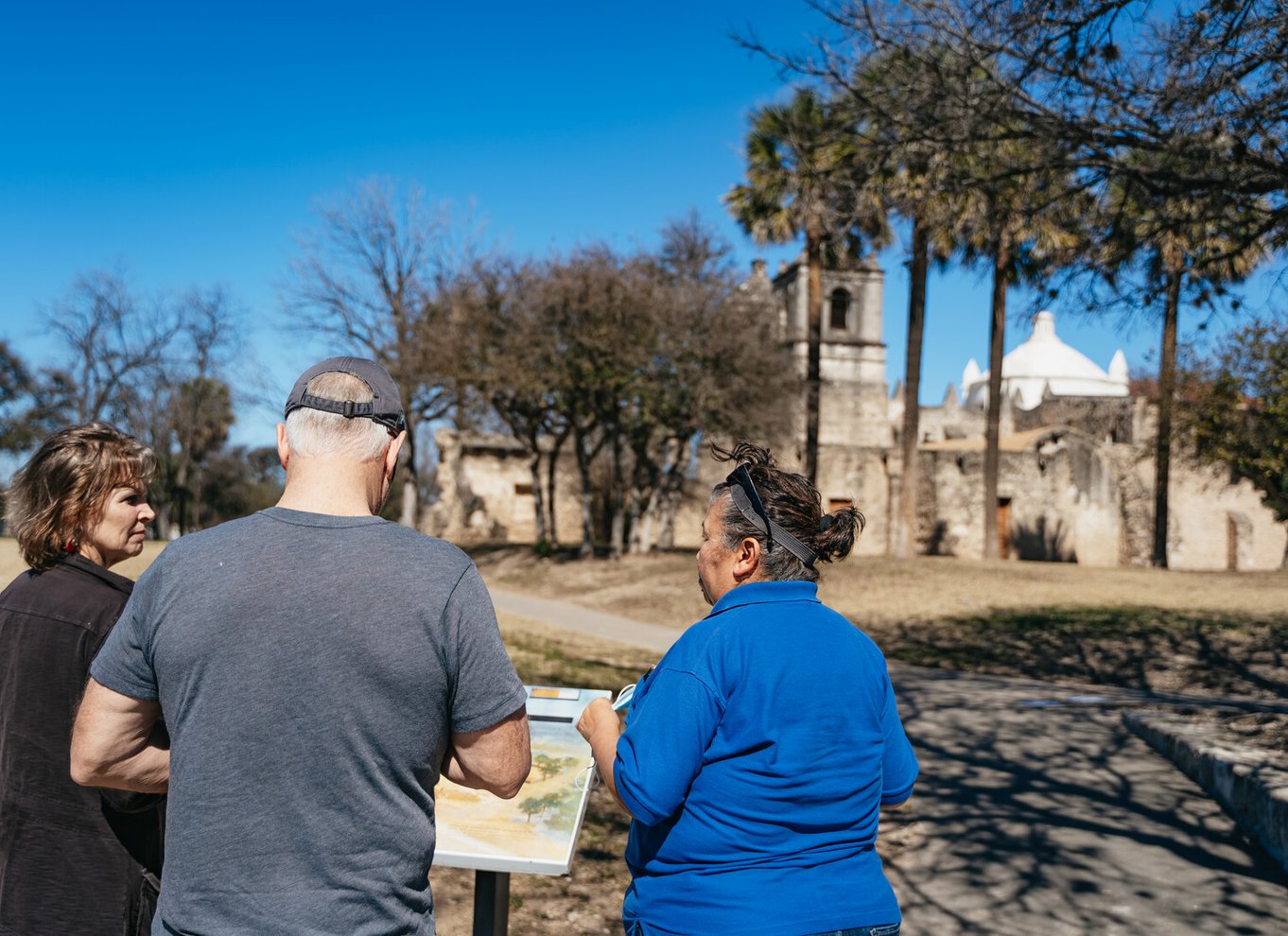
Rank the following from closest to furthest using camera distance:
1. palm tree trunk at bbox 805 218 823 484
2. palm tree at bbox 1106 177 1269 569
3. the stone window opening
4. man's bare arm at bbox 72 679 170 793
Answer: man's bare arm at bbox 72 679 170 793, palm tree at bbox 1106 177 1269 569, palm tree trunk at bbox 805 218 823 484, the stone window opening

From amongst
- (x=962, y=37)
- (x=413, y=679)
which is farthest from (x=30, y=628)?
(x=962, y=37)

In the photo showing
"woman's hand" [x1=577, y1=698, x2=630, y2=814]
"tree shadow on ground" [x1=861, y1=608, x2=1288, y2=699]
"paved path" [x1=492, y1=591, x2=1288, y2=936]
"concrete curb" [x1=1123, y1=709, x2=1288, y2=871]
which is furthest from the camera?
"tree shadow on ground" [x1=861, y1=608, x2=1288, y2=699]

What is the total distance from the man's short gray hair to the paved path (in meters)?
3.62

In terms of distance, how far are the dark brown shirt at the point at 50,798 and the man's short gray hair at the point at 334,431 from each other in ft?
2.86

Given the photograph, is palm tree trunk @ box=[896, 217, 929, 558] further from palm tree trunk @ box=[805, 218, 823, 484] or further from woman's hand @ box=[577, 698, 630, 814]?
woman's hand @ box=[577, 698, 630, 814]

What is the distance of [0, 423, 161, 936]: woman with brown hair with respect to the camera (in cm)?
236

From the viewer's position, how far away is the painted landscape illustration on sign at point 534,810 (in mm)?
2925

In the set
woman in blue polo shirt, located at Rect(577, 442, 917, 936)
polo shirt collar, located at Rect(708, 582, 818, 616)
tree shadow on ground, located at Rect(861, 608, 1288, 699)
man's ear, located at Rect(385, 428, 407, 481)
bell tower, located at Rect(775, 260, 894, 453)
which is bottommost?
tree shadow on ground, located at Rect(861, 608, 1288, 699)

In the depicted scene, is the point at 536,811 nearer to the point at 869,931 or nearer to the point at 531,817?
the point at 531,817

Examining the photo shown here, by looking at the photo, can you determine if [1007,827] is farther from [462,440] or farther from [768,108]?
[462,440]

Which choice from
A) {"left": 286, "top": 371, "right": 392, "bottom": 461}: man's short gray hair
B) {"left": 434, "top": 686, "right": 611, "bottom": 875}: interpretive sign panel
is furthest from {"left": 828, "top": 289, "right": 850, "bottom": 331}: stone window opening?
{"left": 286, "top": 371, "right": 392, "bottom": 461}: man's short gray hair

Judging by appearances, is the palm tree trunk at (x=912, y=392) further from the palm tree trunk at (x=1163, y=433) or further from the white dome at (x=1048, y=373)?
the white dome at (x=1048, y=373)

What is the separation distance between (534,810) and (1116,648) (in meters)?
11.4

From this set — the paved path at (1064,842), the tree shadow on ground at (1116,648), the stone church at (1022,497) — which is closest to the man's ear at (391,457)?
the paved path at (1064,842)
